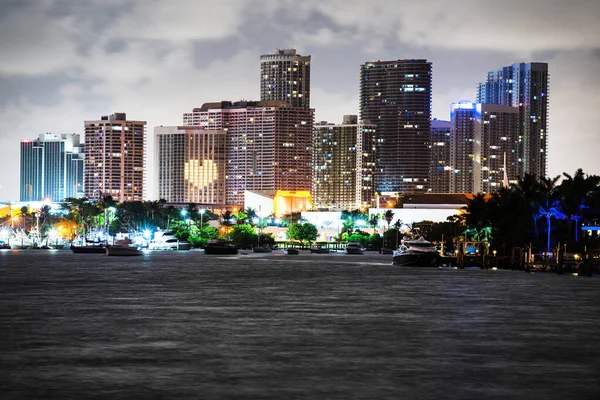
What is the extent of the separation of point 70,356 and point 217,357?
552cm

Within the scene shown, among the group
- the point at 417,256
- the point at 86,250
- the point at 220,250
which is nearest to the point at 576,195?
the point at 417,256

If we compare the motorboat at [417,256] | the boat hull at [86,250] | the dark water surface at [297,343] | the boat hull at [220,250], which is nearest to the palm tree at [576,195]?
the motorboat at [417,256]

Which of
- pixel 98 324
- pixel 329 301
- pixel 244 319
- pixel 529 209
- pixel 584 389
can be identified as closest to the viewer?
pixel 584 389

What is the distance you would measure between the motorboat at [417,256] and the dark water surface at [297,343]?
50202mm

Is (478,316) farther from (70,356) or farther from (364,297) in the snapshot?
(70,356)

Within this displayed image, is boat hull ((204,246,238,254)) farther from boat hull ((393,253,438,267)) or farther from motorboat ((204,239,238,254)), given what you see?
boat hull ((393,253,438,267))

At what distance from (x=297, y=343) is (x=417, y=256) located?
8488 centimetres

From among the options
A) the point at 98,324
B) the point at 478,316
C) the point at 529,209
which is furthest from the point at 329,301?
the point at 529,209

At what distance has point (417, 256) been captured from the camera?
122562 millimetres

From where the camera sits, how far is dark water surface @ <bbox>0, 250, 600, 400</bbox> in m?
29.2

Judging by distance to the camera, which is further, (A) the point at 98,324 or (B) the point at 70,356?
(A) the point at 98,324

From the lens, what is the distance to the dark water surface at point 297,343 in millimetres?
29172

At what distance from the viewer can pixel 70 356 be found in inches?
1379

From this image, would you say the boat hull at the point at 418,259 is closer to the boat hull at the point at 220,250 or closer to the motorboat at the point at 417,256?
the motorboat at the point at 417,256
